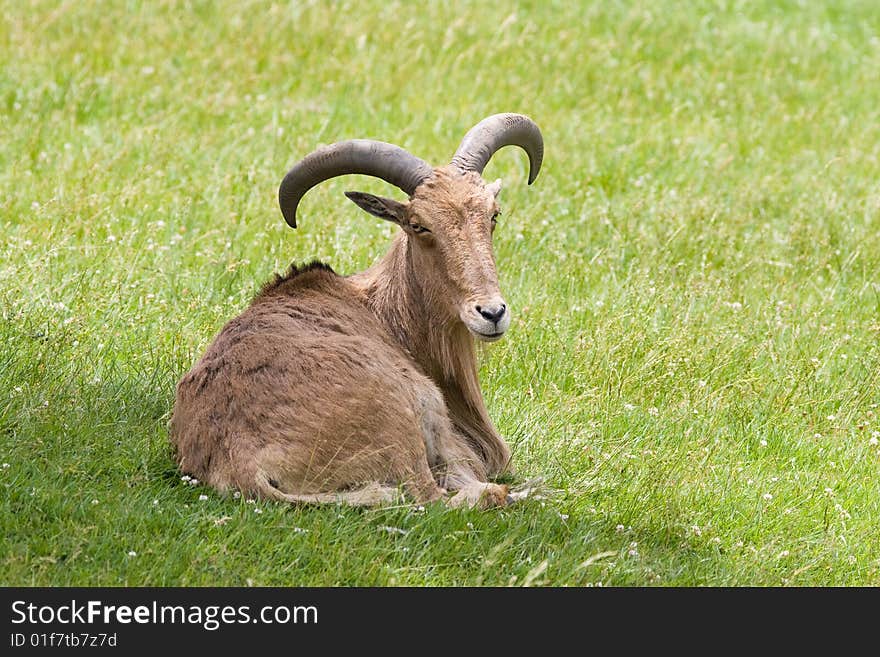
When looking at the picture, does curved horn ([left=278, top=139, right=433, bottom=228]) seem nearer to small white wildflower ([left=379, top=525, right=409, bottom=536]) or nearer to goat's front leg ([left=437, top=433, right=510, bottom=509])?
goat's front leg ([left=437, top=433, right=510, bottom=509])

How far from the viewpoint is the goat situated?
632 cm

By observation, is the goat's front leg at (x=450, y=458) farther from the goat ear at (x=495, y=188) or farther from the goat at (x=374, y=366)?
the goat ear at (x=495, y=188)

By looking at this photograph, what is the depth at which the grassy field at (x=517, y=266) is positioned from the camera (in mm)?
6156

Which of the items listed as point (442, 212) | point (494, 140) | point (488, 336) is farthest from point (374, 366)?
point (494, 140)

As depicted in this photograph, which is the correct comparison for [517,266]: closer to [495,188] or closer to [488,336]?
[495,188]

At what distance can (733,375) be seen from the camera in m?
8.99

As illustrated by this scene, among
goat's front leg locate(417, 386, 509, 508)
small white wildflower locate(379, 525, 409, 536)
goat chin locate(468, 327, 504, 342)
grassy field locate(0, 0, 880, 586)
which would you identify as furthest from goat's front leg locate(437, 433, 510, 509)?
goat chin locate(468, 327, 504, 342)

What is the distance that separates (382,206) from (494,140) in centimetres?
84

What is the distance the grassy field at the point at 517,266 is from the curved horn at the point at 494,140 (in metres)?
1.56

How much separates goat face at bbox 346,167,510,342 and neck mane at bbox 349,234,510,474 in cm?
10

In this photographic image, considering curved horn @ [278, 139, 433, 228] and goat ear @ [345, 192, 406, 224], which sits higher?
curved horn @ [278, 139, 433, 228]

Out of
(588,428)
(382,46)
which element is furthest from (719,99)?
(588,428)
